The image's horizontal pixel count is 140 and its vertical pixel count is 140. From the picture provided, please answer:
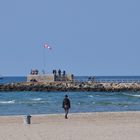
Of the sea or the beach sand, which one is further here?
the sea

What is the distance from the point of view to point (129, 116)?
31.6m

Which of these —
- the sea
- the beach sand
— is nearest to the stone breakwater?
the sea

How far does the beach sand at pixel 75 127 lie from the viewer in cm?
2248

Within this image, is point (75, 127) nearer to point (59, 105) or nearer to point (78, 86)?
point (59, 105)

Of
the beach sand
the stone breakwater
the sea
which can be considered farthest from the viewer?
the stone breakwater

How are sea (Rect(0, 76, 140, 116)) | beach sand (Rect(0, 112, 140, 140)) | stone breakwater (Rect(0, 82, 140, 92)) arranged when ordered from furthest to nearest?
stone breakwater (Rect(0, 82, 140, 92))
sea (Rect(0, 76, 140, 116))
beach sand (Rect(0, 112, 140, 140))

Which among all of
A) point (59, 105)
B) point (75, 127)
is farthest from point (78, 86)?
point (75, 127)

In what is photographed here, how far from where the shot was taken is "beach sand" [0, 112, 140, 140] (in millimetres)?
22484

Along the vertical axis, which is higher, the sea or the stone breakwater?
the stone breakwater

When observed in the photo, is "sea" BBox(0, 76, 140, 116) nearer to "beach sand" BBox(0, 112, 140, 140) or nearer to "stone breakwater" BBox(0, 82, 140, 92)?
"stone breakwater" BBox(0, 82, 140, 92)

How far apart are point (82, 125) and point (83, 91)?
178 ft

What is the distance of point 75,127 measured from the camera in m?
26.1

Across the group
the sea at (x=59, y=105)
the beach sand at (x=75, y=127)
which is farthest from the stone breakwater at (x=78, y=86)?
the beach sand at (x=75, y=127)

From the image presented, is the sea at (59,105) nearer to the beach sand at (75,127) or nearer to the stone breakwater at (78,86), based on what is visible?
the stone breakwater at (78,86)
